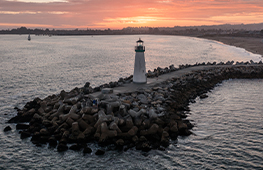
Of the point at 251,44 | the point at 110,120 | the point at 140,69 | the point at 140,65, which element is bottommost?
the point at 110,120

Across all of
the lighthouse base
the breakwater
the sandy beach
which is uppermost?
the sandy beach

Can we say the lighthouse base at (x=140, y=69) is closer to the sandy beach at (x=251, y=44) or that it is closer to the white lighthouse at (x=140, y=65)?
the white lighthouse at (x=140, y=65)

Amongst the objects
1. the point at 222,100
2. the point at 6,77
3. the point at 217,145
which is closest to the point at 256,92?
the point at 222,100

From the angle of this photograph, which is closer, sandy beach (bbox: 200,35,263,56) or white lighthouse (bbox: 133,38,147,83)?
white lighthouse (bbox: 133,38,147,83)

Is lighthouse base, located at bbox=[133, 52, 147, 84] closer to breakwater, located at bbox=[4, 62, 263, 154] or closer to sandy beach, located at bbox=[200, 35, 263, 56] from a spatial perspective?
breakwater, located at bbox=[4, 62, 263, 154]

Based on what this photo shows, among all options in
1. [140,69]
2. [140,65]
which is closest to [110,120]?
[140,69]

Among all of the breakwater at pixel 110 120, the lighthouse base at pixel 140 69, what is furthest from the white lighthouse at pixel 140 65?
the breakwater at pixel 110 120

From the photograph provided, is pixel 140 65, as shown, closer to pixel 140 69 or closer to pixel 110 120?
pixel 140 69

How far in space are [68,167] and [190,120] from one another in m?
9.33

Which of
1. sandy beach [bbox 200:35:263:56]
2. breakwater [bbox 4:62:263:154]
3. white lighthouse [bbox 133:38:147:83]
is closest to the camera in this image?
breakwater [bbox 4:62:263:154]

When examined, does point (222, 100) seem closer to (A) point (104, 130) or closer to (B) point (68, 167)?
(A) point (104, 130)

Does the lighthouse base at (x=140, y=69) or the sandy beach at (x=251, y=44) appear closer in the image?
the lighthouse base at (x=140, y=69)

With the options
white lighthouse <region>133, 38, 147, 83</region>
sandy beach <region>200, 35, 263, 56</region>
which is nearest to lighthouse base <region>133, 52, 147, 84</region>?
white lighthouse <region>133, 38, 147, 83</region>

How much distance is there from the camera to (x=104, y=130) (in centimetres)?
1366
